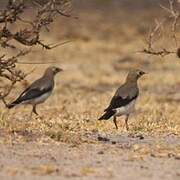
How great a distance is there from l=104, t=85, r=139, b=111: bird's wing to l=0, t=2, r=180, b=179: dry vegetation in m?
0.36

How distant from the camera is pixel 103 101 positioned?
18.8 m

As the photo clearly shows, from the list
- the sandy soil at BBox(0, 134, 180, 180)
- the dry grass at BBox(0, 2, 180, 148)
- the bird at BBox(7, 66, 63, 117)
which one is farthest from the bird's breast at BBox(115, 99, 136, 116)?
the sandy soil at BBox(0, 134, 180, 180)

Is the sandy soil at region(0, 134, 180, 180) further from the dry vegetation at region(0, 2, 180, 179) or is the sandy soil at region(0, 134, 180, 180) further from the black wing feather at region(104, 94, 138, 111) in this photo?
the black wing feather at region(104, 94, 138, 111)

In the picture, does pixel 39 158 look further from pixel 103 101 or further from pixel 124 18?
pixel 124 18

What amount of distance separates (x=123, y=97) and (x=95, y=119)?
0.92 m

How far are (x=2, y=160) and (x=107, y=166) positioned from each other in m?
1.13

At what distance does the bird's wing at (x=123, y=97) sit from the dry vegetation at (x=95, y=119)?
36 centimetres

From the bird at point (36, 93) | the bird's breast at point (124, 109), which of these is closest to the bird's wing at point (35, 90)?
the bird at point (36, 93)

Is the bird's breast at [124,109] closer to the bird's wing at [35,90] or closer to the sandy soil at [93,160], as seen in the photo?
the bird's wing at [35,90]

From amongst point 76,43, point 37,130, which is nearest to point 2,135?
→ point 37,130

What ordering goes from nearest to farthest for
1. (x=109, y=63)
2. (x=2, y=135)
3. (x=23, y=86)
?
(x=2, y=135)
(x=23, y=86)
(x=109, y=63)

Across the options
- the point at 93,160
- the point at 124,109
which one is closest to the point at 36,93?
the point at 124,109

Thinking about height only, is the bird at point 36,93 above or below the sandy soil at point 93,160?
above

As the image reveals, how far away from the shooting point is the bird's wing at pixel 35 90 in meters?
14.4
